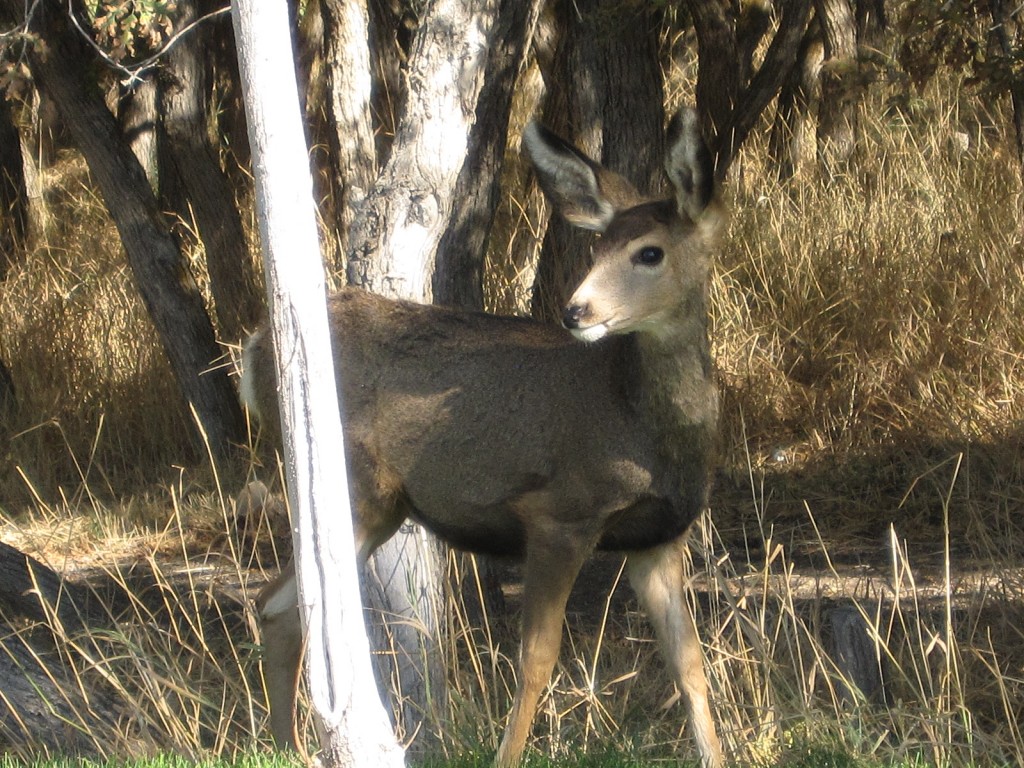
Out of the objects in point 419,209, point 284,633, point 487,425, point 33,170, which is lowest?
point 284,633

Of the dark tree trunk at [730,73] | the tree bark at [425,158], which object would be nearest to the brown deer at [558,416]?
the tree bark at [425,158]

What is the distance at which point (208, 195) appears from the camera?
371 inches

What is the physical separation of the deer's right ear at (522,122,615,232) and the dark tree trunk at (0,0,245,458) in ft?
12.9

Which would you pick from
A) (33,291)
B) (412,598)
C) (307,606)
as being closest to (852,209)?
(412,598)

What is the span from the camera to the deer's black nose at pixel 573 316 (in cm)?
452

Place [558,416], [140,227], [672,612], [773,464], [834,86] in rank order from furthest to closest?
[834,86] → [140,227] → [773,464] → [672,612] → [558,416]

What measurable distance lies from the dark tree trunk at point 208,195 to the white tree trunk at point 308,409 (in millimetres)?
5988

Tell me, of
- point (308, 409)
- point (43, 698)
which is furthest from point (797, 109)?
point (308, 409)

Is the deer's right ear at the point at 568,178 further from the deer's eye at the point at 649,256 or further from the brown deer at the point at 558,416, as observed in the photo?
the deer's eye at the point at 649,256

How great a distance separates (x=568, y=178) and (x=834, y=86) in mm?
5726

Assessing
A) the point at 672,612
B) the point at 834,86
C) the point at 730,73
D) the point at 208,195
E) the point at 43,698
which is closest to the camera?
the point at 672,612

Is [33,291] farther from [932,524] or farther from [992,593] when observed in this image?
[992,593]

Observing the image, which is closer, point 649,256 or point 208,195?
point 649,256

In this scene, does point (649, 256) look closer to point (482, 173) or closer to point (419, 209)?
point (419, 209)
